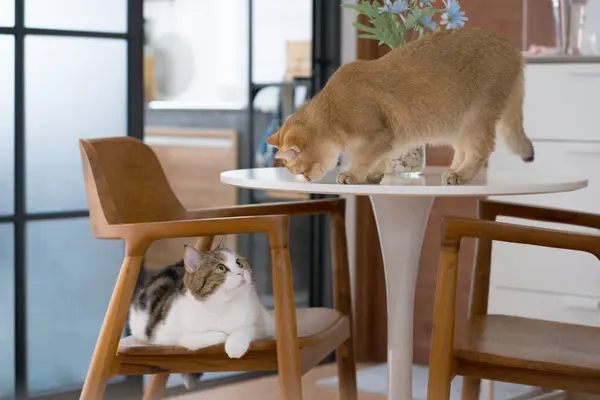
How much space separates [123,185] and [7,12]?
953mm

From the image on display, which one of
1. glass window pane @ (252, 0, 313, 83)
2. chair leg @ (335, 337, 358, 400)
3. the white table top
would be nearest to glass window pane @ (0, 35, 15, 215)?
the white table top

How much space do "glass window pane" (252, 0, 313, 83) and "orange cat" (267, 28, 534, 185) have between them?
168 centimetres

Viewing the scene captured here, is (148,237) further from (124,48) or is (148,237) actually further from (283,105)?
(283,105)

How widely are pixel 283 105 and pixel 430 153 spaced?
59 cm

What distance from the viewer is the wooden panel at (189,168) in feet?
13.6

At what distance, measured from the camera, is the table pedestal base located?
7.82 feet

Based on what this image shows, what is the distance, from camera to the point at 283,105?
3.93 metres

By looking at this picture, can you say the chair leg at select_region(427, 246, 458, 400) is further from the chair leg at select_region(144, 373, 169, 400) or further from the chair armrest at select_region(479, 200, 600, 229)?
the chair leg at select_region(144, 373, 169, 400)

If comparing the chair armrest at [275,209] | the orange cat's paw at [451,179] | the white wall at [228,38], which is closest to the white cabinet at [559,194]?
the chair armrest at [275,209]

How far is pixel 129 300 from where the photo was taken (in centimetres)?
214

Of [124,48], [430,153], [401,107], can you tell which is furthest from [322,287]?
[401,107]

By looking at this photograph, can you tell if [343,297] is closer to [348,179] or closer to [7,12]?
[348,179]

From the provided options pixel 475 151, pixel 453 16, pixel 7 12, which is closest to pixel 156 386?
pixel 475 151

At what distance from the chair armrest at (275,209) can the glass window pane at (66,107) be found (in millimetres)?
837
